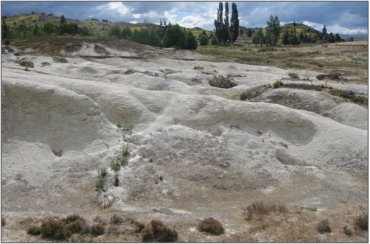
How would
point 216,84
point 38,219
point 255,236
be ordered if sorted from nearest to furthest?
point 255,236 → point 38,219 → point 216,84

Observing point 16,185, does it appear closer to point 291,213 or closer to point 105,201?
point 105,201

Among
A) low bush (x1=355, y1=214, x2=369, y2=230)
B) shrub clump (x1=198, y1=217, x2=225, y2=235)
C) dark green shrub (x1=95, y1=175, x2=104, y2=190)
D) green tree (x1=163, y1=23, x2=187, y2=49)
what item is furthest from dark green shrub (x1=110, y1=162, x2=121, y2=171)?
green tree (x1=163, y1=23, x2=187, y2=49)

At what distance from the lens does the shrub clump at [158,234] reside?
13.4m

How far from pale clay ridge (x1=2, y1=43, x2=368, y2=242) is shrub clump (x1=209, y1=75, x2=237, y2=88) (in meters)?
11.2

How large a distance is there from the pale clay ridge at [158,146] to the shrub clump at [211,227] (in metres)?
1.36

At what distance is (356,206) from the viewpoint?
17281mm

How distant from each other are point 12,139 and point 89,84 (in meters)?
6.77

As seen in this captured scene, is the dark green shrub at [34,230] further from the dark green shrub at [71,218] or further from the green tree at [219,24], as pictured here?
the green tree at [219,24]

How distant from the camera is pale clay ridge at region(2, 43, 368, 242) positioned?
17.8 metres

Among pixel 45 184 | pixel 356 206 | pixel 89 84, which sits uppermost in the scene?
pixel 89 84

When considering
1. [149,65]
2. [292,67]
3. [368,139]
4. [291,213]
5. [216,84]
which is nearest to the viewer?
[291,213]

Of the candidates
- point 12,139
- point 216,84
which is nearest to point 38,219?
point 12,139

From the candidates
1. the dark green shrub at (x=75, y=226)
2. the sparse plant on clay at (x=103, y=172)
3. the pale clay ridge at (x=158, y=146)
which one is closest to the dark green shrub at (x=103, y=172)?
the sparse plant on clay at (x=103, y=172)

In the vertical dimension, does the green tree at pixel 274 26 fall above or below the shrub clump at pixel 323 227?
above
